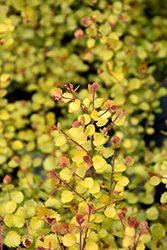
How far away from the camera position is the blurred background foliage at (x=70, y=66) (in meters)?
1.07

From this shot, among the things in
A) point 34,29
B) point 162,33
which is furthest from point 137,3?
point 34,29

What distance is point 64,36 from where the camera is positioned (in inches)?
54.9

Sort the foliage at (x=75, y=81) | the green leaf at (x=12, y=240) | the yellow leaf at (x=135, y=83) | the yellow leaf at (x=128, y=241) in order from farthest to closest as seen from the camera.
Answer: the yellow leaf at (x=135, y=83), the foliage at (x=75, y=81), the green leaf at (x=12, y=240), the yellow leaf at (x=128, y=241)

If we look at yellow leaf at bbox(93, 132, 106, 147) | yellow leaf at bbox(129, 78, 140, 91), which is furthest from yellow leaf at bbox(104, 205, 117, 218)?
yellow leaf at bbox(129, 78, 140, 91)

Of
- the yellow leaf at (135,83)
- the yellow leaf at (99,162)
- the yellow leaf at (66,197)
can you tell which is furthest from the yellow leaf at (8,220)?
the yellow leaf at (135,83)

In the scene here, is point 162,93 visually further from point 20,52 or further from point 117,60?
point 20,52

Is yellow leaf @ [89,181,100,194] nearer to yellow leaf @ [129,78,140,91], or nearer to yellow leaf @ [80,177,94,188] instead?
yellow leaf @ [80,177,94,188]

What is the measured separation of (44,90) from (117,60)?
445 mm

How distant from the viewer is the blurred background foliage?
1.07 m

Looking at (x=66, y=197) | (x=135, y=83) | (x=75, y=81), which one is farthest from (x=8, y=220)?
(x=75, y=81)

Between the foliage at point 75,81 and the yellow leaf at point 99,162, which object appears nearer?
the yellow leaf at point 99,162

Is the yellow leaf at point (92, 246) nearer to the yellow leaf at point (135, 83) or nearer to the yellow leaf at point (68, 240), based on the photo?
the yellow leaf at point (68, 240)

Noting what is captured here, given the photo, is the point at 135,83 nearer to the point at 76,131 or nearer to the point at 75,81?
the point at 75,81

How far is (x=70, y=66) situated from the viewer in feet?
4.19
